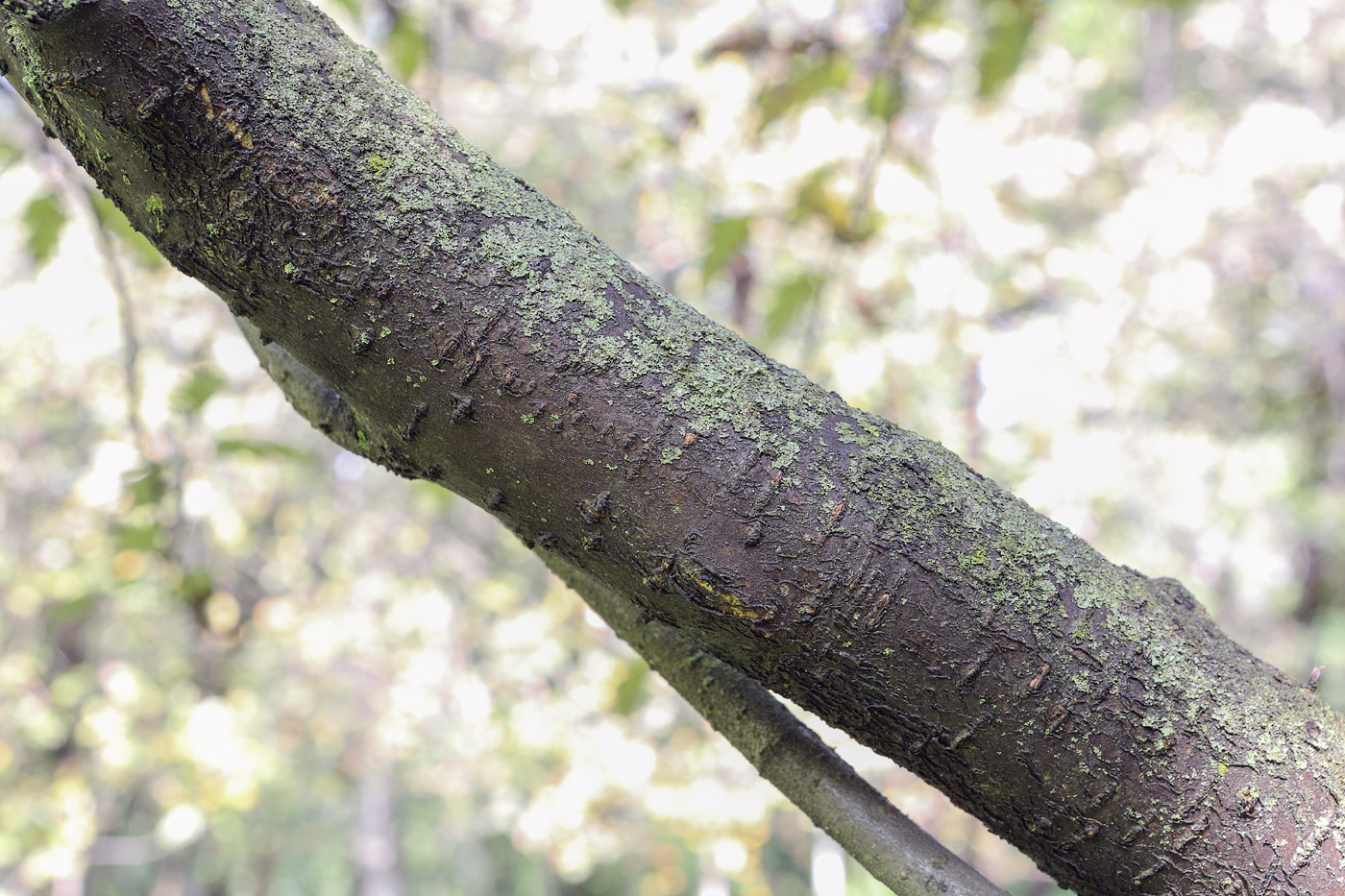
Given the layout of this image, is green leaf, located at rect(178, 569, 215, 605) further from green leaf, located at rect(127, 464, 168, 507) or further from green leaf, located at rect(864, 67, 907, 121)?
green leaf, located at rect(864, 67, 907, 121)

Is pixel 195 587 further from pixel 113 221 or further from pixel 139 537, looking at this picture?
Answer: pixel 113 221

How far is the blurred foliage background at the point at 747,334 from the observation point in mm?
4281

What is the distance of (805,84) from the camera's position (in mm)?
1531

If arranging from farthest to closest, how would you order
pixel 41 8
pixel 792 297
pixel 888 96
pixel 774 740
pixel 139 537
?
pixel 792 297, pixel 888 96, pixel 139 537, pixel 774 740, pixel 41 8

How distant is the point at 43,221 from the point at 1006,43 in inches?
66.3

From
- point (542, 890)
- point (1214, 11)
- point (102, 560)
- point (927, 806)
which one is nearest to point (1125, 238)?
point (1214, 11)

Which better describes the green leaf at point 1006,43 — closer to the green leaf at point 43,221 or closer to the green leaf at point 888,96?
the green leaf at point 888,96

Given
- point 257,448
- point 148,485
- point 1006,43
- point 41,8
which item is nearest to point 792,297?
point 1006,43

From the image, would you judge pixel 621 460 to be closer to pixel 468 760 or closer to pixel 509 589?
pixel 509 589

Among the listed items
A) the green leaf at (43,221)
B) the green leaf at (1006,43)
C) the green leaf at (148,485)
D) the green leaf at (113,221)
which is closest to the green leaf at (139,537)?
the green leaf at (148,485)

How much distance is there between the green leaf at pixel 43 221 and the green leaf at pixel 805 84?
50.6 inches

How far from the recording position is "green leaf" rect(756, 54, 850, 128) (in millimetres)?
1522

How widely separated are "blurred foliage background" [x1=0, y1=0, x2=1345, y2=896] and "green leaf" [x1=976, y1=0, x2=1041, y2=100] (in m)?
1.52

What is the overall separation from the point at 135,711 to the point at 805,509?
7.07m
